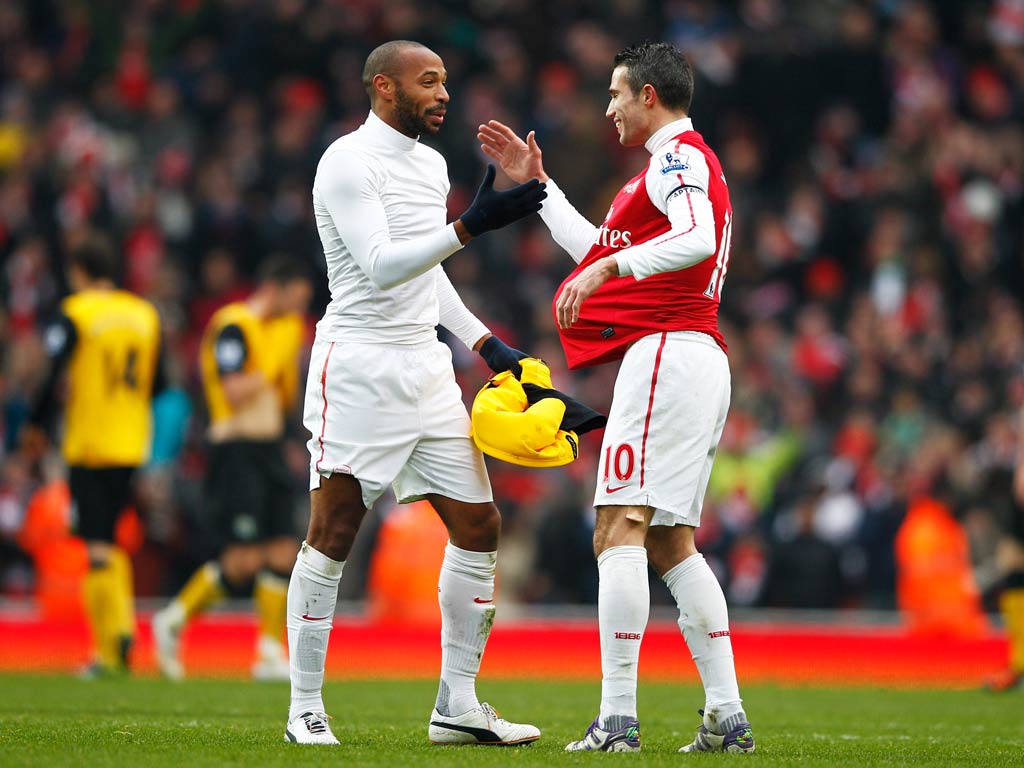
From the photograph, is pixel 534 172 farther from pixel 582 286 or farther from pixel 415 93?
pixel 582 286

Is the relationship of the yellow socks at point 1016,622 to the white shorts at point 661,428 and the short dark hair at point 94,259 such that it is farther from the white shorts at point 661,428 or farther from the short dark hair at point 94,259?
the short dark hair at point 94,259

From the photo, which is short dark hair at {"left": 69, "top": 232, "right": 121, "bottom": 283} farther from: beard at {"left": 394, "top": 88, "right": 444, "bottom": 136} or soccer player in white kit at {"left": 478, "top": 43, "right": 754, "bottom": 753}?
soccer player in white kit at {"left": 478, "top": 43, "right": 754, "bottom": 753}

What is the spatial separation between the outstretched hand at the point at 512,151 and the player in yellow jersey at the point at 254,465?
393cm

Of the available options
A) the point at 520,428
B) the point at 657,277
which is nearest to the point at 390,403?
the point at 520,428

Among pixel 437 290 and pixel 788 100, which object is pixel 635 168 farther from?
pixel 437 290

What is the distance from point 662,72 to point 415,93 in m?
0.90

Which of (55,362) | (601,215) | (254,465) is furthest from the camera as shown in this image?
(601,215)

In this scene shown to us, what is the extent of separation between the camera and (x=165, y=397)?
10.6m

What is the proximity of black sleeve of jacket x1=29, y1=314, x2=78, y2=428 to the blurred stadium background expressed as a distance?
1.38m

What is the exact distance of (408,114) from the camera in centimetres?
582

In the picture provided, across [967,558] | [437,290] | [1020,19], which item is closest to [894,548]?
[967,558]

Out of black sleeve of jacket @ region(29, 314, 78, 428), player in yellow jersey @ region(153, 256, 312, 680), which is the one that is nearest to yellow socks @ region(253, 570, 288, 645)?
player in yellow jersey @ region(153, 256, 312, 680)

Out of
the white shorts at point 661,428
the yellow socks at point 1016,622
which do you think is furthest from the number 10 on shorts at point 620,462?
the yellow socks at point 1016,622

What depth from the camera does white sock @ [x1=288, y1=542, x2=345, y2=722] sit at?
18.7ft
